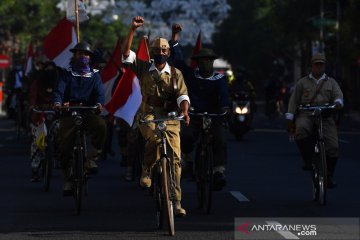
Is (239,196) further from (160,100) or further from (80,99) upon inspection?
(160,100)

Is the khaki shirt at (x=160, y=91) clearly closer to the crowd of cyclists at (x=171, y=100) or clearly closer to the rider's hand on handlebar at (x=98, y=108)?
the crowd of cyclists at (x=171, y=100)

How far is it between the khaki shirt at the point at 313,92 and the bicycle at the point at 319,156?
109 millimetres

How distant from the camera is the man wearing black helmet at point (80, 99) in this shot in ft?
48.9

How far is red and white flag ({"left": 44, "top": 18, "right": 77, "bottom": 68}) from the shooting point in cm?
2147

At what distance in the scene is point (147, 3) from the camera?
13575 cm

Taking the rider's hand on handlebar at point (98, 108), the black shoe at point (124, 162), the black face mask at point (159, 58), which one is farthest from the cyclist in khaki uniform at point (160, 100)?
the black shoe at point (124, 162)

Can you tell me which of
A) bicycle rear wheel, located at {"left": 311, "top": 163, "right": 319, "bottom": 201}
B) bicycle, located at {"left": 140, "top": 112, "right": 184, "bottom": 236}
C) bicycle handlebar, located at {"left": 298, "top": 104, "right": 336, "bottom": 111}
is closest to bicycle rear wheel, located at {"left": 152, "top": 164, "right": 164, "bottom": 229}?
bicycle, located at {"left": 140, "top": 112, "right": 184, "bottom": 236}

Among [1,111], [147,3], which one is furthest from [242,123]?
[147,3]

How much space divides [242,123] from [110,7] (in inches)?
3005

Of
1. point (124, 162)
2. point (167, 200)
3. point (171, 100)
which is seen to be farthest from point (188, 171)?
point (167, 200)

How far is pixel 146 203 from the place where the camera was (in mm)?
15414

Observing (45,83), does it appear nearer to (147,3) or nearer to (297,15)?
(297,15)

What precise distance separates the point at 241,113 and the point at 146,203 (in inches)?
686

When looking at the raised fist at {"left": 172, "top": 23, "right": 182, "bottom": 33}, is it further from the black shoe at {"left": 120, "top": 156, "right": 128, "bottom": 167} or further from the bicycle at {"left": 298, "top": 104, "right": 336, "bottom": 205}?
the black shoe at {"left": 120, "top": 156, "right": 128, "bottom": 167}
